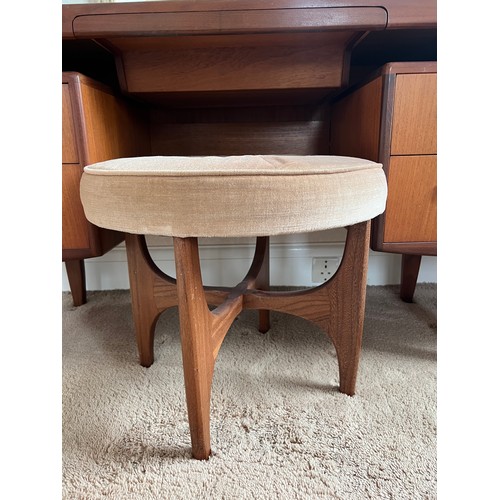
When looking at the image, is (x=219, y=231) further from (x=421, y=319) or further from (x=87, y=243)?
(x=421, y=319)

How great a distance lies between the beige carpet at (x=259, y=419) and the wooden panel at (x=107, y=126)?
0.48 metres

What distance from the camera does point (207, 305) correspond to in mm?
651

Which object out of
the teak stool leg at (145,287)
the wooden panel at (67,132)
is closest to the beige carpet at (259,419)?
the teak stool leg at (145,287)

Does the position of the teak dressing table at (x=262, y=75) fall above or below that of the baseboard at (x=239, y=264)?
above

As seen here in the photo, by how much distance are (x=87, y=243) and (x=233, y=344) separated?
0.43 m

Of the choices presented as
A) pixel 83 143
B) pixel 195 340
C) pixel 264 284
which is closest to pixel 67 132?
pixel 83 143

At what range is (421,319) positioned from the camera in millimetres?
1117

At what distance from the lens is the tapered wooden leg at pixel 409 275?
1206 mm

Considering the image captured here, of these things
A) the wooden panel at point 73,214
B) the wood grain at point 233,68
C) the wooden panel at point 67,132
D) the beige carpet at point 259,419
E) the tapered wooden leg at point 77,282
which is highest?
the wood grain at point 233,68

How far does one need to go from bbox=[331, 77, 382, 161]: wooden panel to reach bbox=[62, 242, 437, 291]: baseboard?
1.36 feet

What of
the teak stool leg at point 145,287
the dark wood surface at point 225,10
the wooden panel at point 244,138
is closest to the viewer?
the dark wood surface at point 225,10

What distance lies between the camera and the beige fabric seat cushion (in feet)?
1.60

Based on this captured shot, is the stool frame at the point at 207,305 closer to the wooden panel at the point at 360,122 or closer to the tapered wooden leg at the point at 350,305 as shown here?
the tapered wooden leg at the point at 350,305

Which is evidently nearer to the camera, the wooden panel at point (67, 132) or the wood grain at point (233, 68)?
the wooden panel at point (67, 132)
